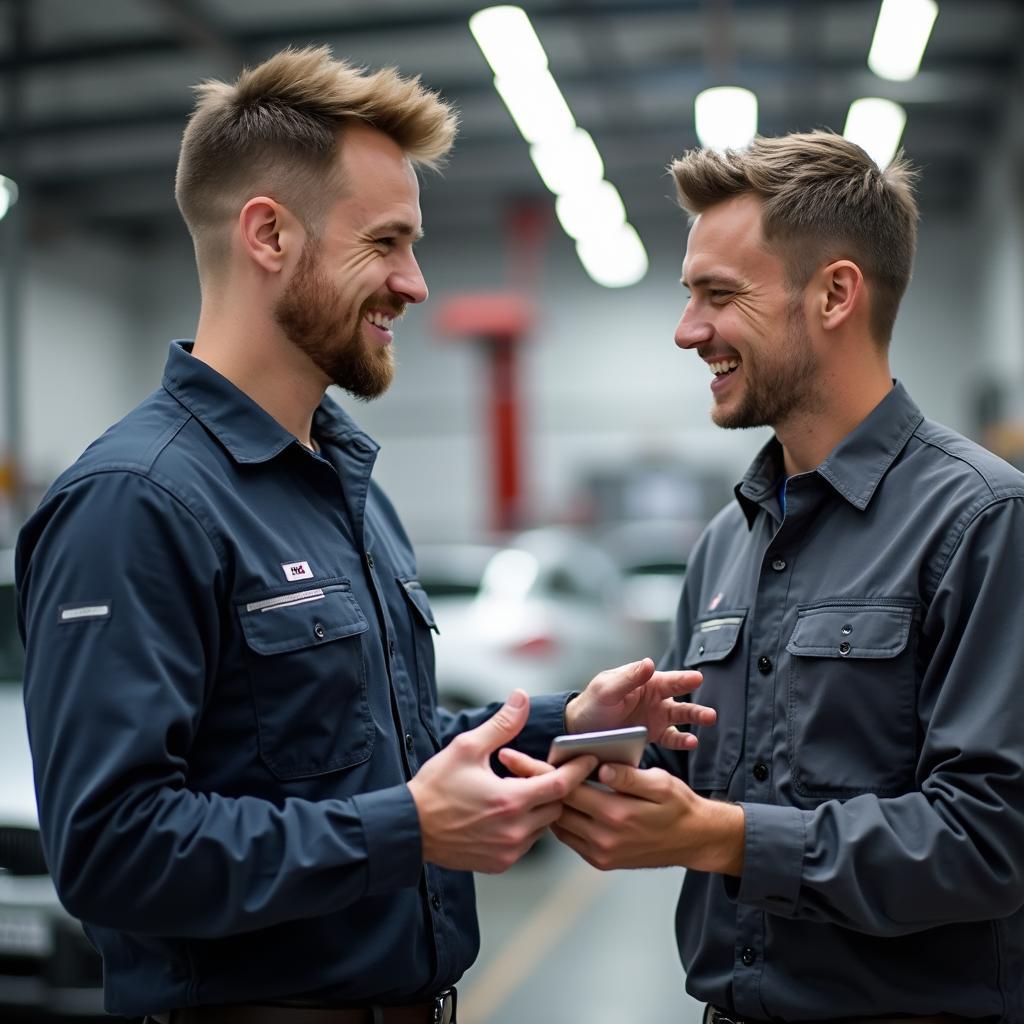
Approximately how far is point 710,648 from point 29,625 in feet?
3.65

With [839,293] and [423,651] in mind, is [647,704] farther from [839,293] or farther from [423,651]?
[839,293]

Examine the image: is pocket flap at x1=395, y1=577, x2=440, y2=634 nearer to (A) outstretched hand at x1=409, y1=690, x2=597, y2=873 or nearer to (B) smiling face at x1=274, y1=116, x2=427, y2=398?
(B) smiling face at x1=274, y1=116, x2=427, y2=398

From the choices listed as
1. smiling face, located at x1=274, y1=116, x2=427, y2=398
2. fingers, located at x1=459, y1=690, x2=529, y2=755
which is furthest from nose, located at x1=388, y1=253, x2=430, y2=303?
fingers, located at x1=459, y1=690, x2=529, y2=755

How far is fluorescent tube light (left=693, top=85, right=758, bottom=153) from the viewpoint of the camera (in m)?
7.69

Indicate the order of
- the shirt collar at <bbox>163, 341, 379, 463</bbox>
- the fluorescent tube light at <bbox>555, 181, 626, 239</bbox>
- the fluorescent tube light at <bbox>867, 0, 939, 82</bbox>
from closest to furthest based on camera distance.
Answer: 1. the shirt collar at <bbox>163, 341, 379, 463</bbox>
2. the fluorescent tube light at <bbox>867, 0, 939, 82</bbox>
3. the fluorescent tube light at <bbox>555, 181, 626, 239</bbox>

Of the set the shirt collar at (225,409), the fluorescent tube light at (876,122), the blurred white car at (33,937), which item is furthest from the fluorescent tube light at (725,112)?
the shirt collar at (225,409)

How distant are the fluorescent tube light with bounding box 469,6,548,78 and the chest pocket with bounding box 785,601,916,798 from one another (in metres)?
5.97

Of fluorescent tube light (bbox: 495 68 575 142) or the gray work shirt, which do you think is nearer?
the gray work shirt

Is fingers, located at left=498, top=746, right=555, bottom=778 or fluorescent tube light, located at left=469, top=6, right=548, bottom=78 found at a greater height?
fluorescent tube light, located at left=469, top=6, right=548, bottom=78

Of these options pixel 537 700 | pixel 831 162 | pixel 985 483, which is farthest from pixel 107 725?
pixel 831 162

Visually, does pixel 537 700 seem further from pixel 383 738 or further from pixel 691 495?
pixel 691 495

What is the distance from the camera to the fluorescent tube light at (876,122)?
7.98 metres

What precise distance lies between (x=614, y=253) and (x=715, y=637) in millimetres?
12948

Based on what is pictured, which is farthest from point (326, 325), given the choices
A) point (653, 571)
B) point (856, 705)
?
point (653, 571)
